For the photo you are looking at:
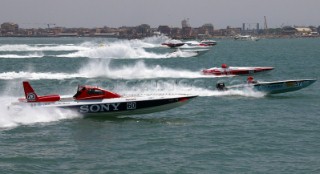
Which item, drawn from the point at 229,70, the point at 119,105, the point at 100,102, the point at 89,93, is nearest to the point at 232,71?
the point at 229,70

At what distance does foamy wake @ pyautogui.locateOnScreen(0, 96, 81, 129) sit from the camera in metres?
20.5

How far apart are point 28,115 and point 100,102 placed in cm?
286

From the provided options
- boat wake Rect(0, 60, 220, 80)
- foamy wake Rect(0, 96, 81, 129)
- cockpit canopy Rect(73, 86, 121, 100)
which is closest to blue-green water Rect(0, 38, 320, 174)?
foamy wake Rect(0, 96, 81, 129)

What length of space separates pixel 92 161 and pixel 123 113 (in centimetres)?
610

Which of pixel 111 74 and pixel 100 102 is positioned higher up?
pixel 100 102

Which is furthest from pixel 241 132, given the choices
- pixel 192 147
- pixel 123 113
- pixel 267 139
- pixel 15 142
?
pixel 15 142

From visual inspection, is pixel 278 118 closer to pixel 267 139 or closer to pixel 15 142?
pixel 267 139

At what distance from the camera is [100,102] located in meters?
21.0

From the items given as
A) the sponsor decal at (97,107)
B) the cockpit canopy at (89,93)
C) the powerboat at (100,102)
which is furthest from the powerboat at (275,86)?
the cockpit canopy at (89,93)

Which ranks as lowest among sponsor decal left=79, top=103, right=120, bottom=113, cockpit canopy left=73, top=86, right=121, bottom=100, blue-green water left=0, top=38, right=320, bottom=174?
blue-green water left=0, top=38, right=320, bottom=174

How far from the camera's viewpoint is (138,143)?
1758 centimetres

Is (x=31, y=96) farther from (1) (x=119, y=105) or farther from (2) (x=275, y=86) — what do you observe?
(2) (x=275, y=86)

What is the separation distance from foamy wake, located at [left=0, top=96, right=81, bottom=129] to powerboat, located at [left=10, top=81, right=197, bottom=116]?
0.21 m

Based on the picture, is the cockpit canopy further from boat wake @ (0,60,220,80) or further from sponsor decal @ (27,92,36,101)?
boat wake @ (0,60,220,80)
